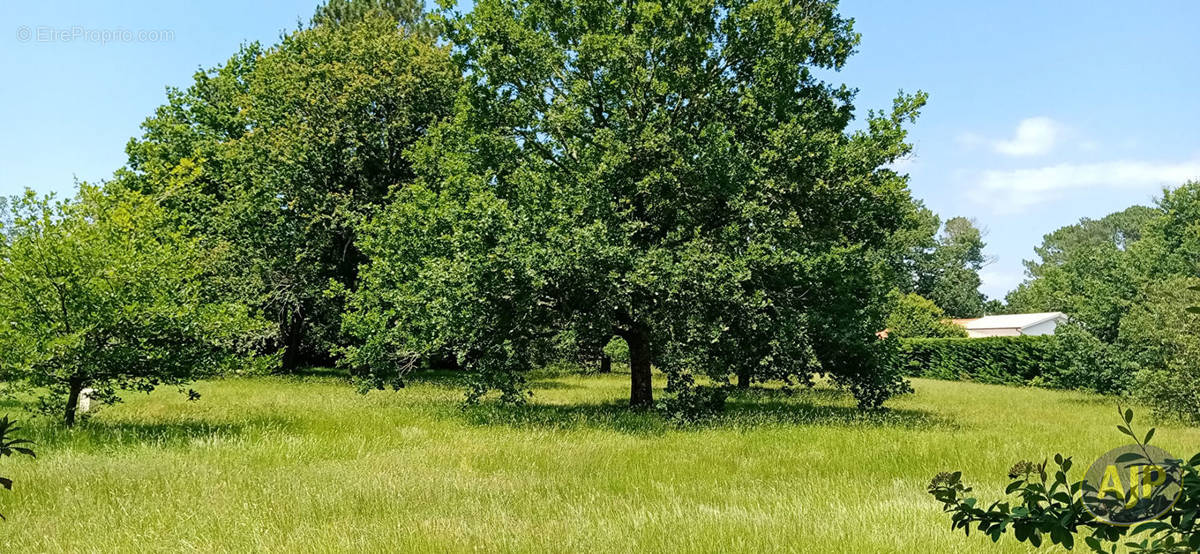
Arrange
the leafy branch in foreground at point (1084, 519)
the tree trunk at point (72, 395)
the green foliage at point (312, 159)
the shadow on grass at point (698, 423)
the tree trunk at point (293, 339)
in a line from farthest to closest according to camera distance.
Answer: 1. the tree trunk at point (293, 339)
2. the green foliage at point (312, 159)
3. the shadow on grass at point (698, 423)
4. the tree trunk at point (72, 395)
5. the leafy branch in foreground at point (1084, 519)

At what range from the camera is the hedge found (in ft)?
106

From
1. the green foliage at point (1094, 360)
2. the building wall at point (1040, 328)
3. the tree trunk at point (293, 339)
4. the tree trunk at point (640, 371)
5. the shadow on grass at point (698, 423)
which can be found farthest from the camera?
the building wall at point (1040, 328)

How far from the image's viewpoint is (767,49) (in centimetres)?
1675

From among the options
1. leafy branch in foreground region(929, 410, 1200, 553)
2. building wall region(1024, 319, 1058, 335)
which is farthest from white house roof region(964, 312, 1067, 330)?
leafy branch in foreground region(929, 410, 1200, 553)

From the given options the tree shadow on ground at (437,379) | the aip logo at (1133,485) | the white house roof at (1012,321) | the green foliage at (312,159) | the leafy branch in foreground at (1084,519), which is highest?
the green foliage at (312,159)

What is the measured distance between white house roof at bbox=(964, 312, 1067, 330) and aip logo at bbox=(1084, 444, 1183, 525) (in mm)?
68930

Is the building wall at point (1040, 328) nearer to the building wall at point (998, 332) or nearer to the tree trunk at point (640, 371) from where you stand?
the building wall at point (998, 332)

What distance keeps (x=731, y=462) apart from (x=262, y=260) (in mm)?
22324

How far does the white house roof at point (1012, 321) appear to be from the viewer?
63156 millimetres

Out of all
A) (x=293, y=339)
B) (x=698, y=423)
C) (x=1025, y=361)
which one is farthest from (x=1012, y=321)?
(x=698, y=423)

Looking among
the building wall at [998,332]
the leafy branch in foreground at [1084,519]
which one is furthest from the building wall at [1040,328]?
the leafy branch in foreground at [1084,519]

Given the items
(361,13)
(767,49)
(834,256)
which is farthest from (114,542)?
(361,13)

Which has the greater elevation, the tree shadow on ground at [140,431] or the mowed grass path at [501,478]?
the tree shadow on ground at [140,431]

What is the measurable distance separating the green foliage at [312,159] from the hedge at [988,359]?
71.4 ft
